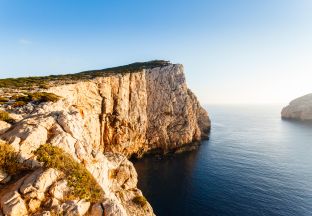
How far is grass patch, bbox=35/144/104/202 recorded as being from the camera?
54.5 feet

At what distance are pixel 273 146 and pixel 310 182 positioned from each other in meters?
38.6

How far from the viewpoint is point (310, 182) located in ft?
176

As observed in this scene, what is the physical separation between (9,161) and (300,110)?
207621mm

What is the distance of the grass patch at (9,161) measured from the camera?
16344mm

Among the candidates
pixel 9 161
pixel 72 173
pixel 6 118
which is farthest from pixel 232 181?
pixel 9 161

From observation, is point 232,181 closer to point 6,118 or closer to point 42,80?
point 6,118

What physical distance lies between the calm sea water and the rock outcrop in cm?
9907

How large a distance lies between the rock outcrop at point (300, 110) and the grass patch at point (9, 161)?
20285cm

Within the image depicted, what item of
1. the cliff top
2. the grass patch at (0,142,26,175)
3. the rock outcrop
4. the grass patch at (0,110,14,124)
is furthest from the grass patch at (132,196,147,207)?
the rock outcrop

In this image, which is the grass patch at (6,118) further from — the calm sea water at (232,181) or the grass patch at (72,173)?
the calm sea water at (232,181)

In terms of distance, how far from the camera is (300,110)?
587 ft

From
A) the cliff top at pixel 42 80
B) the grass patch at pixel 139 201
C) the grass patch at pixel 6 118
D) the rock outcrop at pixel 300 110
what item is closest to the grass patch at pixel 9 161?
the grass patch at pixel 6 118

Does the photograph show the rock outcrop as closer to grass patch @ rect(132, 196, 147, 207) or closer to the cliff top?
the cliff top

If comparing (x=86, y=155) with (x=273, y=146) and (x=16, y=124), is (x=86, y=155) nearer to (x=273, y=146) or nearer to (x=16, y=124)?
(x=16, y=124)
